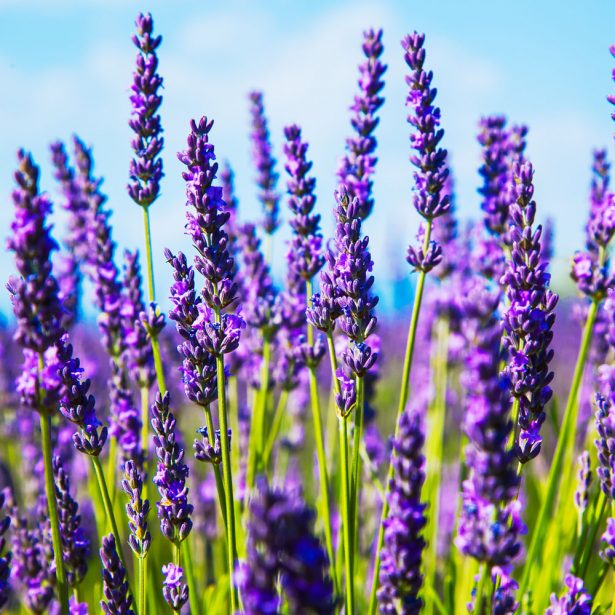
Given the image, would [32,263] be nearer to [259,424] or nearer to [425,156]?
[425,156]

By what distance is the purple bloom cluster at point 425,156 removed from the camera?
2.20 metres

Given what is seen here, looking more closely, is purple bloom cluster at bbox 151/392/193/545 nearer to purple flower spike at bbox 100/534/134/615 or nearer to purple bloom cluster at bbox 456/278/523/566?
purple flower spike at bbox 100/534/134/615

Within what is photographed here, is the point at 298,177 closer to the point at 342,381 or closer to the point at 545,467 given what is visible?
the point at 342,381

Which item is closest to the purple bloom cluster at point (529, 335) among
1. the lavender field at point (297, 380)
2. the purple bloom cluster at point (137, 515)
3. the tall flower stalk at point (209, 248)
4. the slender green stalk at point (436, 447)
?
the lavender field at point (297, 380)

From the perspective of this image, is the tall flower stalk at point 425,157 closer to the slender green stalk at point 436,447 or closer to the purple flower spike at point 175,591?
the purple flower spike at point 175,591

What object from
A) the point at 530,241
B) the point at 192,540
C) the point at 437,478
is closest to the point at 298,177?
the point at 530,241

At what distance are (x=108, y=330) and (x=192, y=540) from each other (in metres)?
3.04

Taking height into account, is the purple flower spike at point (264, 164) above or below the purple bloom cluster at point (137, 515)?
above

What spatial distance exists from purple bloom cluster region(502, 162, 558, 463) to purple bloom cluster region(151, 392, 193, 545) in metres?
0.90

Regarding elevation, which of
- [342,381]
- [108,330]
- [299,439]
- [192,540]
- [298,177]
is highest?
[298,177]

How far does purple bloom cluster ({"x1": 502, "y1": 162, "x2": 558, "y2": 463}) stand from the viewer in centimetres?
185

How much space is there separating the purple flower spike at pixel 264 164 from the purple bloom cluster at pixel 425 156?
1.54 m

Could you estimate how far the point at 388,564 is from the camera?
1.41 meters

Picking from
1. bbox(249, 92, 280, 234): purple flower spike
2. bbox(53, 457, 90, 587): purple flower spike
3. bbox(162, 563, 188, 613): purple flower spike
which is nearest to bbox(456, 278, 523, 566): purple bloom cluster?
bbox(162, 563, 188, 613): purple flower spike
